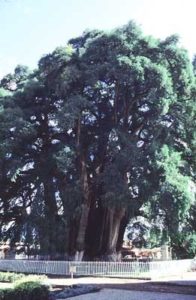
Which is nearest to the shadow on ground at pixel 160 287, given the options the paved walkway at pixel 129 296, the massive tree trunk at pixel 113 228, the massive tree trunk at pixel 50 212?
the paved walkway at pixel 129 296

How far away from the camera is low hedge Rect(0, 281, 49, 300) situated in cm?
1442

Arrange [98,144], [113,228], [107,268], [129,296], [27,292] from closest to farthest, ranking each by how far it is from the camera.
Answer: [27,292]
[129,296]
[107,268]
[113,228]
[98,144]

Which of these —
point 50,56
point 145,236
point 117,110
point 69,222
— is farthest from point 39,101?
point 145,236

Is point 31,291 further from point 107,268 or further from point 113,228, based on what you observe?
point 113,228

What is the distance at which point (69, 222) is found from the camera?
106 ft

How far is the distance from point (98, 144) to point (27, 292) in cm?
1793

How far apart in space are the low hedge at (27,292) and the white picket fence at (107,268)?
8.97 meters

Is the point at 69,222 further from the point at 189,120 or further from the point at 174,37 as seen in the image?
the point at 174,37

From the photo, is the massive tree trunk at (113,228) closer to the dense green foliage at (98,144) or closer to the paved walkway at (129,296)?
the dense green foliage at (98,144)

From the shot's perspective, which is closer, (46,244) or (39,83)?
(46,244)

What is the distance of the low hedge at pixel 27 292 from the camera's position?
47.3ft

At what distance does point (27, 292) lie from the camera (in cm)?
1444

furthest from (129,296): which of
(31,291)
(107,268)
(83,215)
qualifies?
(83,215)

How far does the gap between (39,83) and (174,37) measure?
10142 millimetres
